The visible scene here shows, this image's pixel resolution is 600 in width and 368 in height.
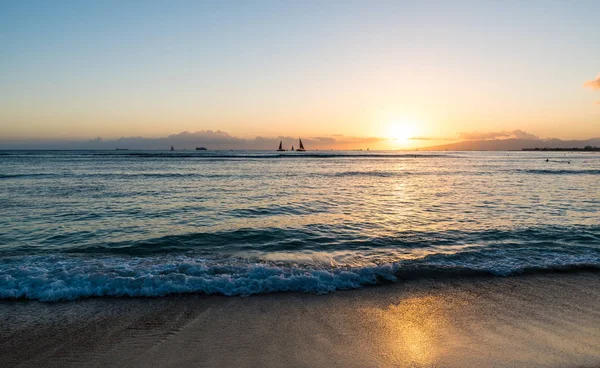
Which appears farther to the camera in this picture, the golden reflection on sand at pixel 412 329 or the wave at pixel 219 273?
the wave at pixel 219 273

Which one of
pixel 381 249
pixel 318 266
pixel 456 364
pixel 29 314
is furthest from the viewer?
pixel 381 249

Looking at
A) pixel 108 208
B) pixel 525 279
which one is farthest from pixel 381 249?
pixel 108 208

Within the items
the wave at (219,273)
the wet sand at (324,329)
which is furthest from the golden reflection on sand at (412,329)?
the wave at (219,273)

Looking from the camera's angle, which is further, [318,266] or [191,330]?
[318,266]

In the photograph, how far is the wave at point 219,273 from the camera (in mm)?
7707

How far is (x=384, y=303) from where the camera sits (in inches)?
283

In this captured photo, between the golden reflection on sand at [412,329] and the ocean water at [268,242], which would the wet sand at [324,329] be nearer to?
the golden reflection on sand at [412,329]

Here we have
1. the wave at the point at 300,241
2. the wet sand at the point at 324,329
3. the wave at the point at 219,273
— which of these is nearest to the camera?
the wet sand at the point at 324,329

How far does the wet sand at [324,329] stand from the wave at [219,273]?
382 millimetres

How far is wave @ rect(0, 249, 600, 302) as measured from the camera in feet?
25.3

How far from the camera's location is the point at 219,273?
345 inches

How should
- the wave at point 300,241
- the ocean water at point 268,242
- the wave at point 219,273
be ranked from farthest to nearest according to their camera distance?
the wave at point 300,241 < the ocean water at point 268,242 < the wave at point 219,273

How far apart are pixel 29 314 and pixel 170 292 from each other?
2.61 m

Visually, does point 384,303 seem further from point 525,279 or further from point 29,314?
point 29,314
